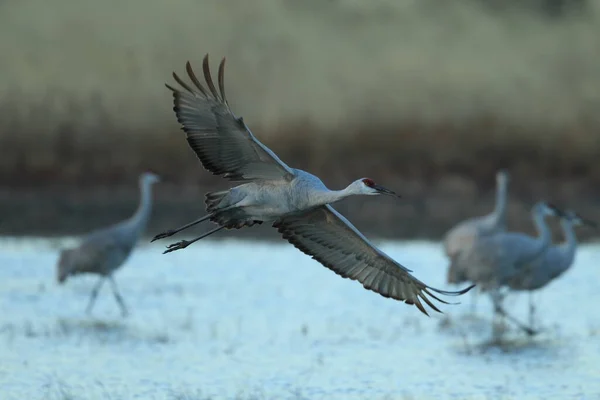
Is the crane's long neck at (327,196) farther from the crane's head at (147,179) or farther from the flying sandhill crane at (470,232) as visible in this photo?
the crane's head at (147,179)

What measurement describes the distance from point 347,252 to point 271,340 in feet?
8.81

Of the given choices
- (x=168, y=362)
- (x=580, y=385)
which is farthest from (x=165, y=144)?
(x=580, y=385)

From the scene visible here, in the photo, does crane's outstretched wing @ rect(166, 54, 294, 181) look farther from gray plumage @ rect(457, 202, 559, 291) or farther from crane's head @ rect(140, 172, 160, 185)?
crane's head @ rect(140, 172, 160, 185)

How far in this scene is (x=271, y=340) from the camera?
1060cm

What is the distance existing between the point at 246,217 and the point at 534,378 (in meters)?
2.68

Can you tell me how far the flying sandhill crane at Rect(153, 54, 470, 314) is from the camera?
7.39 metres

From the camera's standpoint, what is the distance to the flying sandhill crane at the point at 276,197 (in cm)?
739

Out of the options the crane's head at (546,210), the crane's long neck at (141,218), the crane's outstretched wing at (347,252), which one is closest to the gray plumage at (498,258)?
the crane's head at (546,210)

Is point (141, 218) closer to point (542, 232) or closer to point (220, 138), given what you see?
point (542, 232)

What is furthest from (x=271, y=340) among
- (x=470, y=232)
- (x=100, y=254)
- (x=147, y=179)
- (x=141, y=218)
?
(x=147, y=179)

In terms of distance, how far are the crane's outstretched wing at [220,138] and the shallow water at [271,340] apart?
1623 mm

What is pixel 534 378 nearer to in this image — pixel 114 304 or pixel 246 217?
→ pixel 246 217

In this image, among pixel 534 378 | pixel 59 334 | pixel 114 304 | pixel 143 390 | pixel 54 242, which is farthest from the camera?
pixel 54 242

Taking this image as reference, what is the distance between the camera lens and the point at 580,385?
28.9 feet
